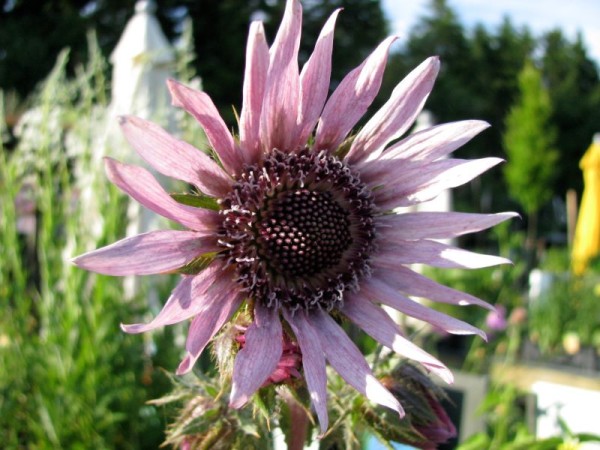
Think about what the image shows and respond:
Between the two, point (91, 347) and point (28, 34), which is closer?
point (91, 347)

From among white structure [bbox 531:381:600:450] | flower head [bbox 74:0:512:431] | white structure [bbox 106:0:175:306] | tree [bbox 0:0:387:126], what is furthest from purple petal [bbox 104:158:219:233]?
tree [bbox 0:0:387:126]

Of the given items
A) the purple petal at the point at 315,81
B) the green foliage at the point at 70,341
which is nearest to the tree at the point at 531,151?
the green foliage at the point at 70,341

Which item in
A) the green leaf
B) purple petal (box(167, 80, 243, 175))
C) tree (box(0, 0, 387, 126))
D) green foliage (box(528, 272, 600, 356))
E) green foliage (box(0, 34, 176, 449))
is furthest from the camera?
tree (box(0, 0, 387, 126))

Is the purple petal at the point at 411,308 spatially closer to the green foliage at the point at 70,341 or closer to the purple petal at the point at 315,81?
the purple petal at the point at 315,81

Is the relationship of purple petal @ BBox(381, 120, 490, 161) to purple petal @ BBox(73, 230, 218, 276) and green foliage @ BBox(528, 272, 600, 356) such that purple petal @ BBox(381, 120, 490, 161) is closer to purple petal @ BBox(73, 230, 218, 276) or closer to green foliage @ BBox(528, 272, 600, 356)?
purple petal @ BBox(73, 230, 218, 276)

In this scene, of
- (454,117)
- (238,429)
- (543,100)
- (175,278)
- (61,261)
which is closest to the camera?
(238,429)

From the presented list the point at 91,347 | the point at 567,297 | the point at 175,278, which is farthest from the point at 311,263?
the point at 567,297

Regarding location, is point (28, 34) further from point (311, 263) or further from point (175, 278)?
point (311, 263)
